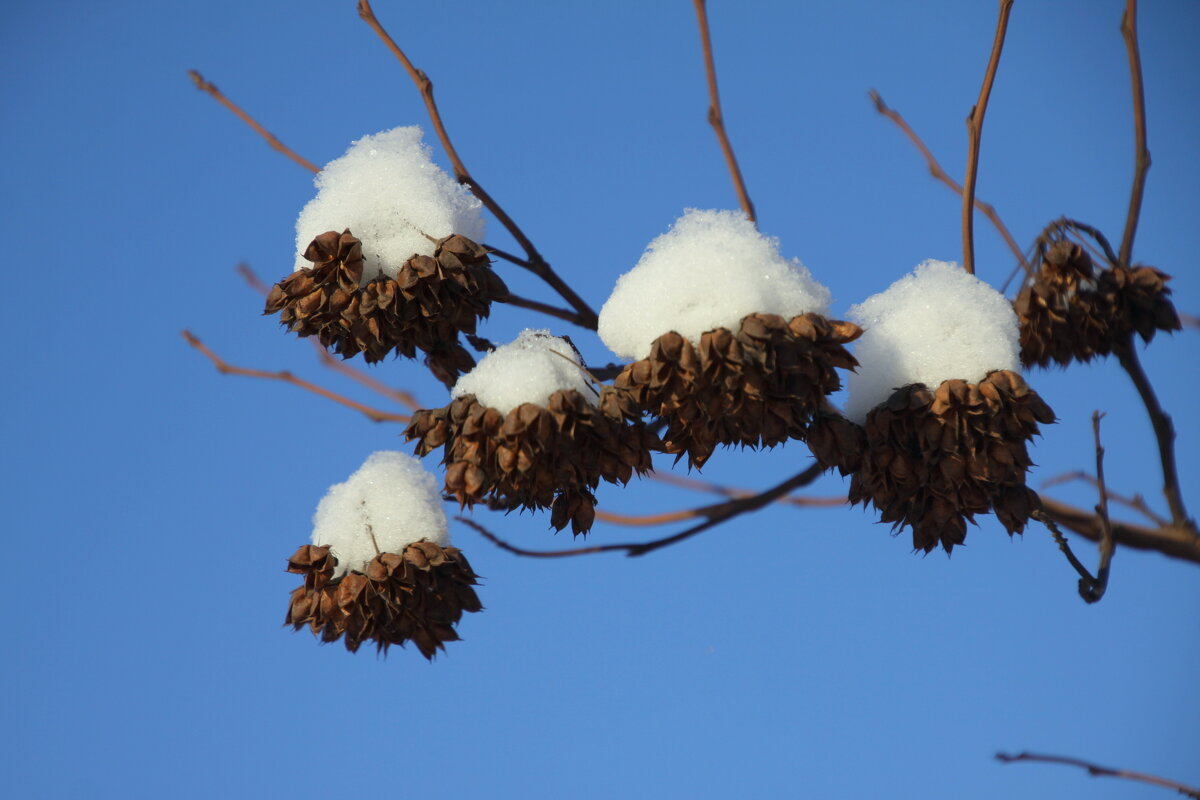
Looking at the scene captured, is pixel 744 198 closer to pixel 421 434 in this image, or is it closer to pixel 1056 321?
pixel 1056 321

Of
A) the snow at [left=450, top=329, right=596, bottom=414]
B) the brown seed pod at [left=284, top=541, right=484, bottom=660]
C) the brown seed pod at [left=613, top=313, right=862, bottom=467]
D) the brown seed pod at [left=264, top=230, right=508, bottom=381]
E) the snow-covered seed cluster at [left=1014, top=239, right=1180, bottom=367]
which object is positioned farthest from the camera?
the snow-covered seed cluster at [left=1014, top=239, right=1180, bottom=367]

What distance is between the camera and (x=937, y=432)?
1.43 metres

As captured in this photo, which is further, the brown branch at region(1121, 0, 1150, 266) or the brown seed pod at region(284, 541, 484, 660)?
the brown branch at region(1121, 0, 1150, 266)

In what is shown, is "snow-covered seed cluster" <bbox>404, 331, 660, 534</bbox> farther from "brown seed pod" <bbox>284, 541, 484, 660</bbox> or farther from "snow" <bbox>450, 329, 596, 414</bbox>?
"brown seed pod" <bbox>284, 541, 484, 660</bbox>

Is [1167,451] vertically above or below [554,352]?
above

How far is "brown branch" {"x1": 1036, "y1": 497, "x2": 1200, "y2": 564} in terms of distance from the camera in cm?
211

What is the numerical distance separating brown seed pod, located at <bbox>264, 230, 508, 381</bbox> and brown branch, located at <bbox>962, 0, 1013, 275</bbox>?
85 centimetres

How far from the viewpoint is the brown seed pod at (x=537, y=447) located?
4.56ft

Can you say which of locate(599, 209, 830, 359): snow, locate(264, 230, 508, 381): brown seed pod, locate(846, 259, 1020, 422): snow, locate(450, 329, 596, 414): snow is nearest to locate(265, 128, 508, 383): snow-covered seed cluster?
locate(264, 230, 508, 381): brown seed pod

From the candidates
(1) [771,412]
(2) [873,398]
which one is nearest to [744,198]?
(2) [873,398]

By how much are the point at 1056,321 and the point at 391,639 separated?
1.36 m

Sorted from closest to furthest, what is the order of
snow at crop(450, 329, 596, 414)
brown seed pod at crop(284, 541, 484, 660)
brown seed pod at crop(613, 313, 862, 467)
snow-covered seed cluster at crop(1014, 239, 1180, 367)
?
brown seed pod at crop(613, 313, 862, 467) → snow at crop(450, 329, 596, 414) → brown seed pod at crop(284, 541, 484, 660) → snow-covered seed cluster at crop(1014, 239, 1180, 367)

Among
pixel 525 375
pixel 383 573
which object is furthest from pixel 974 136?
pixel 383 573

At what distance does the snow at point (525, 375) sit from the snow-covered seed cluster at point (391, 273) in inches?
4.5
